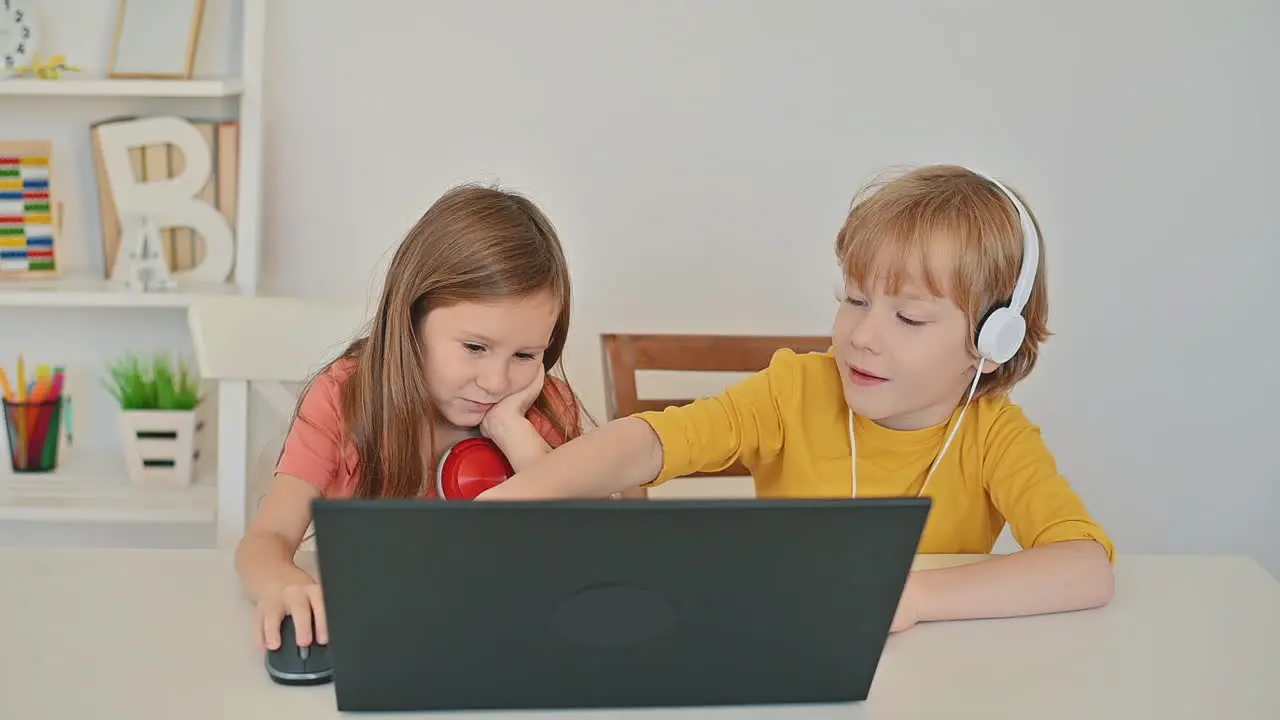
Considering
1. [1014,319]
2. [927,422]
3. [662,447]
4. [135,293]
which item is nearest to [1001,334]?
[1014,319]

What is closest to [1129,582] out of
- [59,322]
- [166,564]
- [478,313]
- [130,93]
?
[478,313]

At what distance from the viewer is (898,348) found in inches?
50.4

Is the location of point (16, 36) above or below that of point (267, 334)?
above

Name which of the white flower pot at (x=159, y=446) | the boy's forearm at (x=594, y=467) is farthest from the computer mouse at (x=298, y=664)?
the white flower pot at (x=159, y=446)

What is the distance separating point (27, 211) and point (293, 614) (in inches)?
63.8

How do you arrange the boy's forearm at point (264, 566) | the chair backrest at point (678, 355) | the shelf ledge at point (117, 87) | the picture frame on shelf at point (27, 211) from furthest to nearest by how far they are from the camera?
the picture frame on shelf at point (27, 211) → the shelf ledge at point (117, 87) → the chair backrest at point (678, 355) → the boy's forearm at point (264, 566)

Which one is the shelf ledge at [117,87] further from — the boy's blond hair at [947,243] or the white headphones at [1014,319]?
the white headphones at [1014,319]

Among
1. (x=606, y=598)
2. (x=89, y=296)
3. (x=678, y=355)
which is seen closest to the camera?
(x=606, y=598)

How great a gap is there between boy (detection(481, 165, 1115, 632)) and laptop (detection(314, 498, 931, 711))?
0.87 feet

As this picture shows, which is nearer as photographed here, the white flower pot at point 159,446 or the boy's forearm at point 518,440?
the boy's forearm at point 518,440

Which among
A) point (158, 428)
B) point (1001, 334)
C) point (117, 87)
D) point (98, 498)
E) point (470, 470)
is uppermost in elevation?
point (117, 87)

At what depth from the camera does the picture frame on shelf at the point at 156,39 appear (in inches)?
84.5

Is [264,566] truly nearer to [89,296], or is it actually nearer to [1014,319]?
[1014,319]

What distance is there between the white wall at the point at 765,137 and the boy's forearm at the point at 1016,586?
123 centimetres
